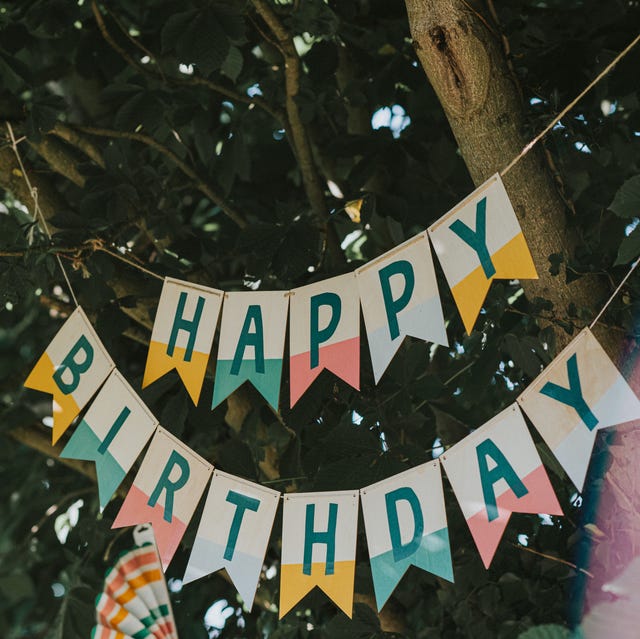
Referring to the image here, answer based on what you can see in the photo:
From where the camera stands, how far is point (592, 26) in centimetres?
186

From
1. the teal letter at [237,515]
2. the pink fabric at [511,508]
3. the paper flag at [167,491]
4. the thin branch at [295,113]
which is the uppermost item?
the thin branch at [295,113]

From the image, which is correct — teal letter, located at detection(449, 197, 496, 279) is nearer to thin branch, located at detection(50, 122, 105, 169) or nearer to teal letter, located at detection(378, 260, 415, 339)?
teal letter, located at detection(378, 260, 415, 339)

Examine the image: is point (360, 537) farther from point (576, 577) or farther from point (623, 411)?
point (623, 411)

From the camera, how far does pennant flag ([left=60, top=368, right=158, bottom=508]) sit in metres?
1.56

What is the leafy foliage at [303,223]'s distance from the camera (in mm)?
1608

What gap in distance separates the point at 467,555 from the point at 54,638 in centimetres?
94

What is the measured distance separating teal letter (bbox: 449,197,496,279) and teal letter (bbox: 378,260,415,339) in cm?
10

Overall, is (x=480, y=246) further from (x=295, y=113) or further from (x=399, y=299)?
(x=295, y=113)

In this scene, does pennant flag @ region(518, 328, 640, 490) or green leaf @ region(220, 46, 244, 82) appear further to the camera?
green leaf @ region(220, 46, 244, 82)

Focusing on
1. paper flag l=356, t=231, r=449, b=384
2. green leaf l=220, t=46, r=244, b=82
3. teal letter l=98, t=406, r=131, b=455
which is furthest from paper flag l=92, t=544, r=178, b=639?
green leaf l=220, t=46, r=244, b=82

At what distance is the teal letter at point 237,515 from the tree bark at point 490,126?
1.75ft

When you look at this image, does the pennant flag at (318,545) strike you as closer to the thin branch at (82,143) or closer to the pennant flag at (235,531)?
the pennant flag at (235,531)

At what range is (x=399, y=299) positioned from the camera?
1.43 metres

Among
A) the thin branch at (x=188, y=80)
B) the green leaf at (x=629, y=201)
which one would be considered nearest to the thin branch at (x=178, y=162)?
the thin branch at (x=188, y=80)
